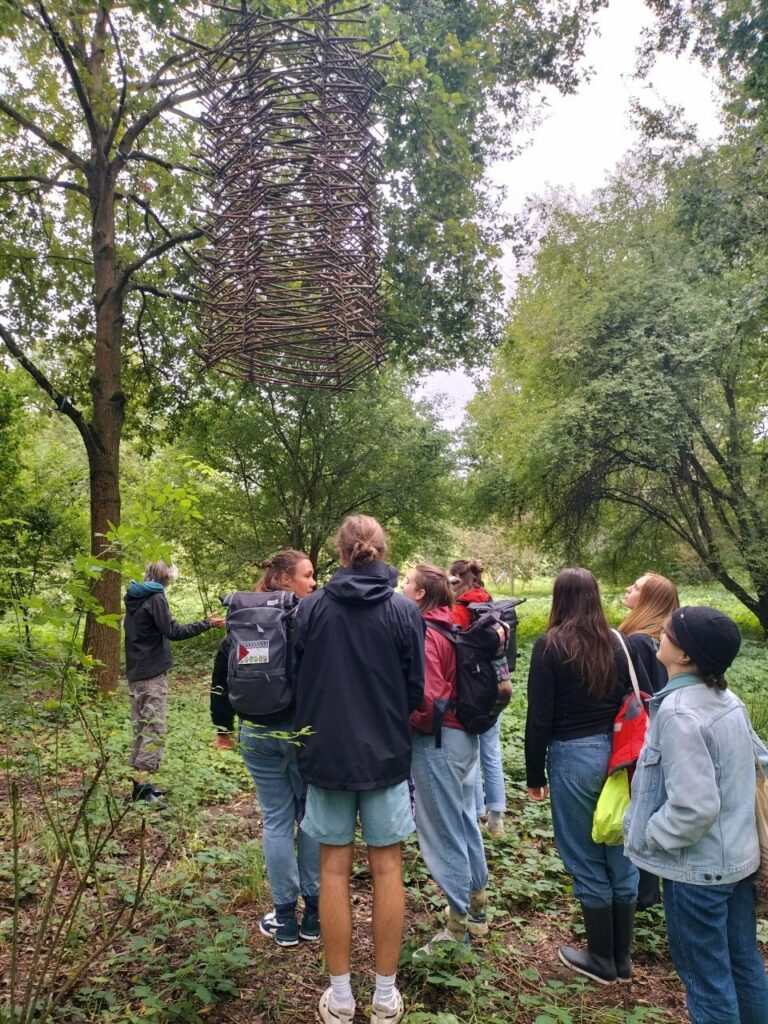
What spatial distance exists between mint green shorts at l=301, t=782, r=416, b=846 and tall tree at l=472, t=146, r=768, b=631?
9157mm

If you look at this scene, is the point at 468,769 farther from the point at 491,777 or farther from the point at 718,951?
the point at 491,777

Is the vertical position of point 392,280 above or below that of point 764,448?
above

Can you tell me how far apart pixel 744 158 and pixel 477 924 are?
9268mm

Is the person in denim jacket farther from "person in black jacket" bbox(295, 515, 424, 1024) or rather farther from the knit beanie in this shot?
"person in black jacket" bbox(295, 515, 424, 1024)

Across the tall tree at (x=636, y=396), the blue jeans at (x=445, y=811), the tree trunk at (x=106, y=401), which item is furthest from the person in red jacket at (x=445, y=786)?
the tall tree at (x=636, y=396)

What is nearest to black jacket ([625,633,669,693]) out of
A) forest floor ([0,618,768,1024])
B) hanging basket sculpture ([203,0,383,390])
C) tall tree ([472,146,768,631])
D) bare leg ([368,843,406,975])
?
forest floor ([0,618,768,1024])

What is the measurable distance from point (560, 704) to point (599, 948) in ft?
3.33

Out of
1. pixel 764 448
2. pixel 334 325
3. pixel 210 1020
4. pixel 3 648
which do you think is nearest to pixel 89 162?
pixel 334 325

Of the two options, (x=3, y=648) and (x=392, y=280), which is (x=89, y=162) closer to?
(x=392, y=280)

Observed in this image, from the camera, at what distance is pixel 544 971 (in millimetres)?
2846

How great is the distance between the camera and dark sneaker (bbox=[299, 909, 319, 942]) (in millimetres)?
2982

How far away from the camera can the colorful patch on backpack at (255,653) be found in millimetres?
2736

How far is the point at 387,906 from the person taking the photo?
7.93ft

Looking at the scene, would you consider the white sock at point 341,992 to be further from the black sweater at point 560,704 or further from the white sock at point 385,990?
the black sweater at point 560,704
